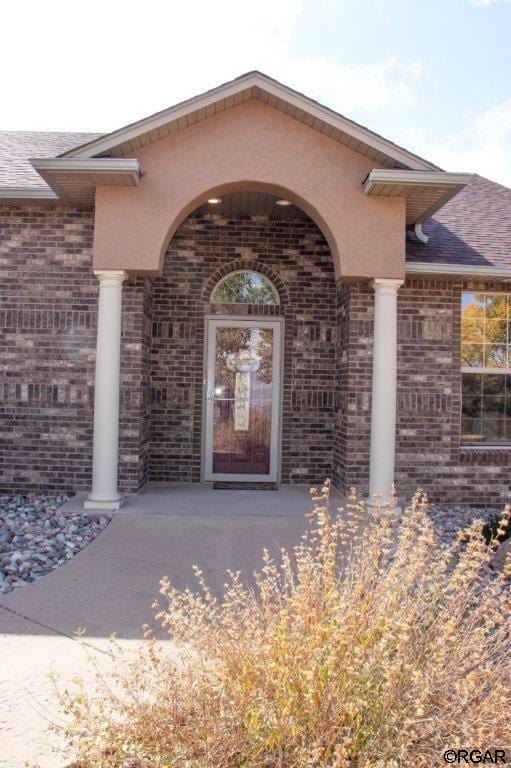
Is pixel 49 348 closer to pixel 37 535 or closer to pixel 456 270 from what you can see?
pixel 37 535

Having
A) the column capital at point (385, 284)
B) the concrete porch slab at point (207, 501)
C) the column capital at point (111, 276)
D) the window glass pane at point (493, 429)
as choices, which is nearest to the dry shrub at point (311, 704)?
the concrete porch slab at point (207, 501)

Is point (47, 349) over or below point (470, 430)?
over

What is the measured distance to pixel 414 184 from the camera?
21.7 feet

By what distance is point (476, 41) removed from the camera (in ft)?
28.2

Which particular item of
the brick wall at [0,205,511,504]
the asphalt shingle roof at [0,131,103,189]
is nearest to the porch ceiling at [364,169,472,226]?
the brick wall at [0,205,511,504]

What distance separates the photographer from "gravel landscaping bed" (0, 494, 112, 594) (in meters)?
5.13

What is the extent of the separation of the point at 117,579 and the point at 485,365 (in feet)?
18.6

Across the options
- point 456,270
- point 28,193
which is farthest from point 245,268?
point 28,193

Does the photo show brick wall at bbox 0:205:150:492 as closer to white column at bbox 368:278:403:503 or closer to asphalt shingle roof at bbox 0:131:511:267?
asphalt shingle roof at bbox 0:131:511:267

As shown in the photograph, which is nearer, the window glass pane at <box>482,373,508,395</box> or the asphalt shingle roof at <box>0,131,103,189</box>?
the asphalt shingle roof at <box>0,131,103,189</box>

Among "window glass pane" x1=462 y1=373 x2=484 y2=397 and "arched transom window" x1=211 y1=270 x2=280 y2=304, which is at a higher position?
"arched transom window" x1=211 y1=270 x2=280 y2=304

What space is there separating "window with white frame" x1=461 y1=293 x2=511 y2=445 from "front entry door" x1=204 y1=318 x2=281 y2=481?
8.22ft

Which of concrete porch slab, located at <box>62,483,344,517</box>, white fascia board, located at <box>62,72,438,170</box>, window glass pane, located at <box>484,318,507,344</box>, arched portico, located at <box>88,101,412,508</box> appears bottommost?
concrete porch slab, located at <box>62,483,344,517</box>

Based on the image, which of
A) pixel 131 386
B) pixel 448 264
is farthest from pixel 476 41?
pixel 131 386
